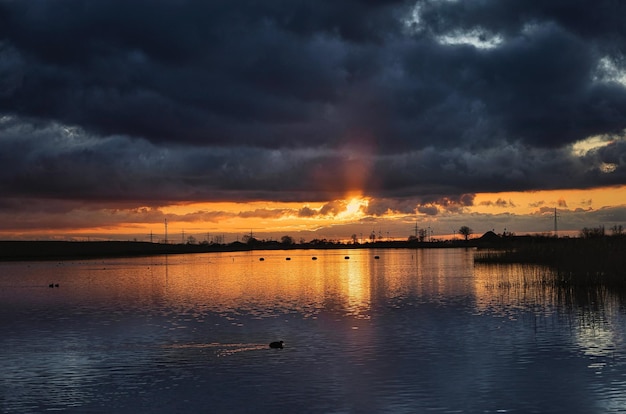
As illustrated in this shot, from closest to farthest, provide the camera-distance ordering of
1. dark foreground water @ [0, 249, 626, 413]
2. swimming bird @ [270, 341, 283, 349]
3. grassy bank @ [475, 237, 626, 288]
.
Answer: dark foreground water @ [0, 249, 626, 413], swimming bird @ [270, 341, 283, 349], grassy bank @ [475, 237, 626, 288]

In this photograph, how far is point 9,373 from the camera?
30.5 meters

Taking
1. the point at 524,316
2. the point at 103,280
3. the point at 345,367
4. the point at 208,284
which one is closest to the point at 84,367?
the point at 345,367

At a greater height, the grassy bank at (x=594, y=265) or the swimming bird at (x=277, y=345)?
the grassy bank at (x=594, y=265)

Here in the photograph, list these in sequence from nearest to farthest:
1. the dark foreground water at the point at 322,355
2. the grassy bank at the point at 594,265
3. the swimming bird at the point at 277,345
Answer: the dark foreground water at the point at 322,355 → the swimming bird at the point at 277,345 → the grassy bank at the point at 594,265

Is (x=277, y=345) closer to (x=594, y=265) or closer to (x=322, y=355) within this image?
(x=322, y=355)

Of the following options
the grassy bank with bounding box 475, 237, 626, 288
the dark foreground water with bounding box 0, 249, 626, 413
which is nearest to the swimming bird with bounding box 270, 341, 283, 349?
the dark foreground water with bounding box 0, 249, 626, 413

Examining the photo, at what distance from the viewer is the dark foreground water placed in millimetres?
24702

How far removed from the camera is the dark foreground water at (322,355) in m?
24.7

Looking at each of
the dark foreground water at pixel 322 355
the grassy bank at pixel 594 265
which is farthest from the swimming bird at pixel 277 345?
the grassy bank at pixel 594 265

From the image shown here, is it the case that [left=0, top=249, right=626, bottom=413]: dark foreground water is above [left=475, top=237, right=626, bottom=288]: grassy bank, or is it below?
below

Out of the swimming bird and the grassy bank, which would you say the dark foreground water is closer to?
the swimming bird

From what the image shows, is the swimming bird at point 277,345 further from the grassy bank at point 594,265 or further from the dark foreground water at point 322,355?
the grassy bank at point 594,265

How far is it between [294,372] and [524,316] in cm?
2226

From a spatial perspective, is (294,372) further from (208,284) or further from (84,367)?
(208,284)
